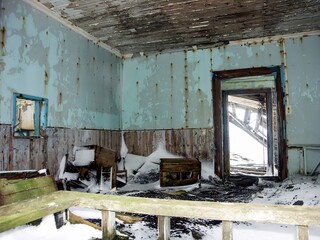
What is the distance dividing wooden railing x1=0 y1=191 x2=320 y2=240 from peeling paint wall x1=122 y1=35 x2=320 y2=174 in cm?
465

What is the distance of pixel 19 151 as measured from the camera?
4.22m

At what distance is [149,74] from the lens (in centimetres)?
751

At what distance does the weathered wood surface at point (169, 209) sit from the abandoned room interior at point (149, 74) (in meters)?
2.22

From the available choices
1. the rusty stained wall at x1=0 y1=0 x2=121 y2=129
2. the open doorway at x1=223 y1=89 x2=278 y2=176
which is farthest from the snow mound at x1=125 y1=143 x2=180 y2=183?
the open doorway at x1=223 y1=89 x2=278 y2=176

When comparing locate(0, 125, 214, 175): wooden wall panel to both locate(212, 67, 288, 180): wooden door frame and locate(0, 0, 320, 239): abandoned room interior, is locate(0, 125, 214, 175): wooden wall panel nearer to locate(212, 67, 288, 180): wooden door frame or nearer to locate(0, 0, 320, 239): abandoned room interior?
locate(0, 0, 320, 239): abandoned room interior

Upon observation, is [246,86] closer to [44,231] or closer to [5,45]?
[5,45]

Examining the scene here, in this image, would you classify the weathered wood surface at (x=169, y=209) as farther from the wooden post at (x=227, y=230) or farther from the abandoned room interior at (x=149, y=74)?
the abandoned room interior at (x=149, y=74)

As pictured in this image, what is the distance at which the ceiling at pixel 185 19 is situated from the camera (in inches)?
187

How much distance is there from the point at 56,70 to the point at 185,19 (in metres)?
2.91

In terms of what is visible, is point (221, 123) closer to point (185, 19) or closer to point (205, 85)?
point (205, 85)

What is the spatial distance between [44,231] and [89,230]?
42cm

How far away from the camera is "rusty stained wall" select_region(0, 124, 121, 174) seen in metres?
4.00

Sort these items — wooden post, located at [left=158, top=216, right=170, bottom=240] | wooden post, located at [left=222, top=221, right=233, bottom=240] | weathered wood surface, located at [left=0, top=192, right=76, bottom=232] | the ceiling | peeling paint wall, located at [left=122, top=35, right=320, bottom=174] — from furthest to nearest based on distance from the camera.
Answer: peeling paint wall, located at [left=122, top=35, right=320, bottom=174] → the ceiling → wooden post, located at [left=158, top=216, right=170, bottom=240] → wooden post, located at [left=222, top=221, right=233, bottom=240] → weathered wood surface, located at [left=0, top=192, right=76, bottom=232]

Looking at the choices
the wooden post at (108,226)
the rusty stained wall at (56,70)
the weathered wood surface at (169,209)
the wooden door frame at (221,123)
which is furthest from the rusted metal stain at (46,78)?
the wooden door frame at (221,123)
